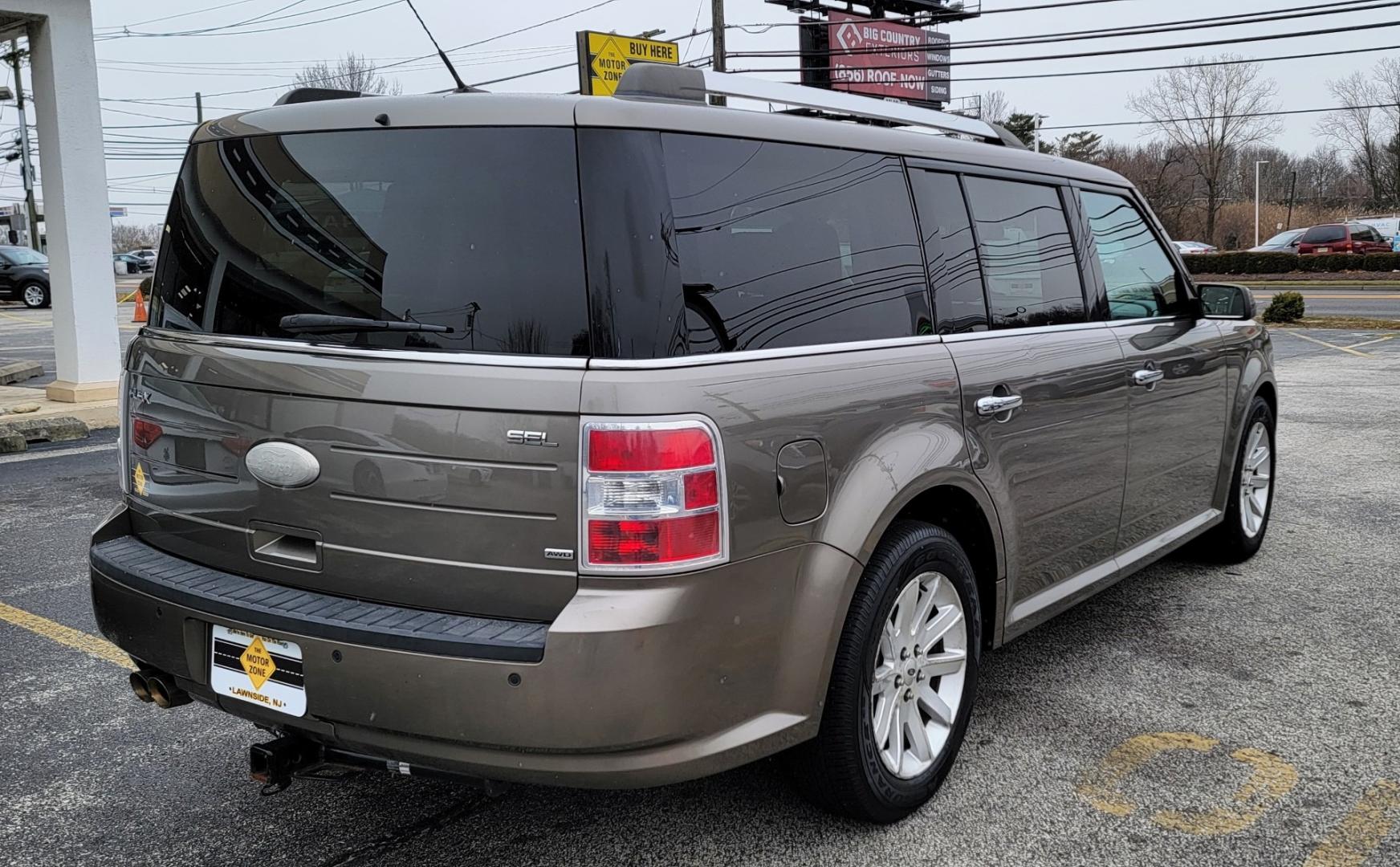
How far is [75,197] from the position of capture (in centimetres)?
1098

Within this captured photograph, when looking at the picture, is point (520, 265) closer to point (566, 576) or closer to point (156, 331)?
point (566, 576)

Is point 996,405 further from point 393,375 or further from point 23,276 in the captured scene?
point 23,276

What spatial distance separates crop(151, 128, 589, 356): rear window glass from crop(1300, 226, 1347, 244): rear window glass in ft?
138

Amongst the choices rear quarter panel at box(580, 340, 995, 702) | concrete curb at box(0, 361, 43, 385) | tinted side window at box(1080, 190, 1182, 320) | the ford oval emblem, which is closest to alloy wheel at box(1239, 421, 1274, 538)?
tinted side window at box(1080, 190, 1182, 320)

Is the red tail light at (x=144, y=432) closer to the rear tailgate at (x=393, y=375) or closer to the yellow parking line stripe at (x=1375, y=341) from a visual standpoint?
the rear tailgate at (x=393, y=375)

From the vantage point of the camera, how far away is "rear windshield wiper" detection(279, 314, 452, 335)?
2.42 meters

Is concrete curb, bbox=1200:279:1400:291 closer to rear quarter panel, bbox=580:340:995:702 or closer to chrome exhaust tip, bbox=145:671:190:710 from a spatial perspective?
rear quarter panel, bbox=580:340:995:702

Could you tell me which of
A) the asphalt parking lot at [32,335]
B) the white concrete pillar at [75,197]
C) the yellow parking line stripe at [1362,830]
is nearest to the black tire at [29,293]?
the asphalt parking lot at [32,335]

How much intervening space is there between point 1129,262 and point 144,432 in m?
3.54

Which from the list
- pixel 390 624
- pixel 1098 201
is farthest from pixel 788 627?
pixel 1098 201

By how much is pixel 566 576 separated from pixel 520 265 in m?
0.67

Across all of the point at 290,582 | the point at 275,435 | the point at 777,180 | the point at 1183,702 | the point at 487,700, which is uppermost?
the point at 777,180

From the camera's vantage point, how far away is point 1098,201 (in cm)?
428

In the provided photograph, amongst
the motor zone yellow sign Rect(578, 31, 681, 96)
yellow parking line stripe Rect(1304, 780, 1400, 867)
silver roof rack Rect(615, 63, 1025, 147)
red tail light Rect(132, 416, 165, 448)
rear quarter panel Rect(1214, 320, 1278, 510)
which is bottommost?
yellow parking line stripe Rect(1304, 780, 1400, 867)
